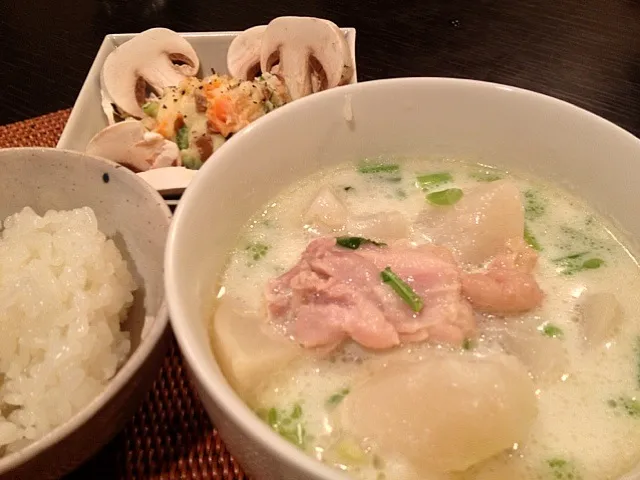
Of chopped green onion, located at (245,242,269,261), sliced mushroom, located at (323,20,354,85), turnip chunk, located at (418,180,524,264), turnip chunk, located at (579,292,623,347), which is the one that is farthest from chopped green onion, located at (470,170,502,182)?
sliced mushroom, located at (323,20,354,85)

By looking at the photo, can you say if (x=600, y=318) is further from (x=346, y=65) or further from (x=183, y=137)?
(x=183, y=137)

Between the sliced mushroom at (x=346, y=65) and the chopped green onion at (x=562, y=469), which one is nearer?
the chopped green onion at (x=562, y=469)

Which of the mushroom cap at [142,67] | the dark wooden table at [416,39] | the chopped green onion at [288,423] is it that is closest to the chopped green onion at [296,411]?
the chopped green onion at [288,423]

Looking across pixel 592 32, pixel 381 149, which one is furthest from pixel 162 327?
pixel 592 32

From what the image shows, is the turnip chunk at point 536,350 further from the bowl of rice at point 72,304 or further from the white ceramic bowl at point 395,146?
the bowl of rice at point 72,304

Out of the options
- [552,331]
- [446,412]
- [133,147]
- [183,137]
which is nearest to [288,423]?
[446,412]
